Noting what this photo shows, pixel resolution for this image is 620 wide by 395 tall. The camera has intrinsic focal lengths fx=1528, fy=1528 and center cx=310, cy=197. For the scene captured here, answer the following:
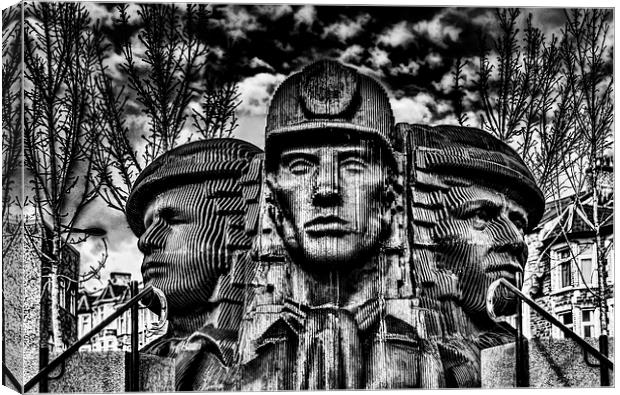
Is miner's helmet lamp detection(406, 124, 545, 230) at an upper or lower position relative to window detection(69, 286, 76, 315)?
upper

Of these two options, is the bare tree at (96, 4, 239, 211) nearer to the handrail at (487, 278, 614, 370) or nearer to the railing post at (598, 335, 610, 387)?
the handrail at (487, 278, 614, 370)

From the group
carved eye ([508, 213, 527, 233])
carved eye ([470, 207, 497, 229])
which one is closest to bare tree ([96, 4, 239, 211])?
carved eye ([470, 207, 497, 229])

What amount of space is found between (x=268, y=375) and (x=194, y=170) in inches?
102

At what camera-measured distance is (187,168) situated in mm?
18094

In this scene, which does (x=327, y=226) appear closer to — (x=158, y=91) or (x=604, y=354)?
(x=158, y=91)

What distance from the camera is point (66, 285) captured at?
58.1 feet

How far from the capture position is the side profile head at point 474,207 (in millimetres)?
17969

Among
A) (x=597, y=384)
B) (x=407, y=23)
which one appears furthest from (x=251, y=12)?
(x=597, y=384)

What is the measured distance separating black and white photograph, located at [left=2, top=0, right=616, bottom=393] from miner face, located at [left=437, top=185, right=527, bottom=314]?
3cm

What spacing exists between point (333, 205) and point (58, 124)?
3.31m

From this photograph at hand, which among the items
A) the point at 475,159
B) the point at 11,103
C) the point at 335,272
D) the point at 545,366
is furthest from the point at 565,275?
the point at 11,103

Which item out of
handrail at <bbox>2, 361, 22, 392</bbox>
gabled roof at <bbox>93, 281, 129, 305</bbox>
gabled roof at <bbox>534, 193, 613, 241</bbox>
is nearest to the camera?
handrail at <bbox>2, 361, 22, 392</bbox>

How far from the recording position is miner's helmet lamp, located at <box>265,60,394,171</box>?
1752cm

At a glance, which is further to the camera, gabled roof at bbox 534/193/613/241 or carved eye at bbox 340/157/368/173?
gabled roof at bbox 534/193/613/241
